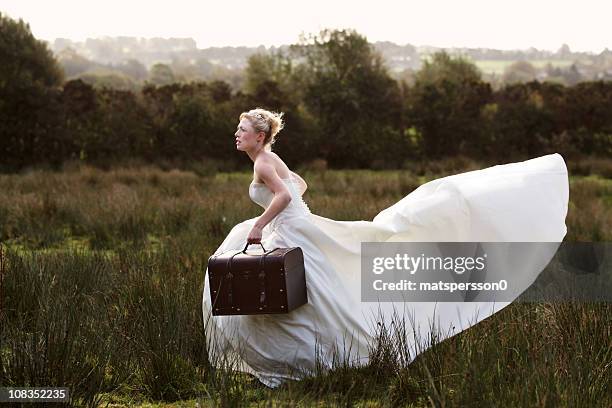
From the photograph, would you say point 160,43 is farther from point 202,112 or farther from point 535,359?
point 535,359

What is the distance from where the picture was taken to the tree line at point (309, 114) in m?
19.5

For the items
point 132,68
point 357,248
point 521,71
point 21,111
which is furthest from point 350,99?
point 521,71

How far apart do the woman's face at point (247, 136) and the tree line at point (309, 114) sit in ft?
47.2

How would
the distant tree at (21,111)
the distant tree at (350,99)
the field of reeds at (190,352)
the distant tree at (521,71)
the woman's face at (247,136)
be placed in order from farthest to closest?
1. the distant tree at (521,71)
2. the distant tree at (350,99)
3. the distant tree at (21,111)
4. the woman's face at (247,136)
5. the field of reeds at (190,352)

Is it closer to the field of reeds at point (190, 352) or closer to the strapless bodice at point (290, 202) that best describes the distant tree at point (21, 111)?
the field of reeds at point (190, 352)

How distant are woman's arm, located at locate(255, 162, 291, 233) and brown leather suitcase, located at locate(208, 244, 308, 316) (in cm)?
26

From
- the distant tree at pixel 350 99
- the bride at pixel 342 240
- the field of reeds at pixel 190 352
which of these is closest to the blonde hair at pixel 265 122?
the bride at pixel 342 240

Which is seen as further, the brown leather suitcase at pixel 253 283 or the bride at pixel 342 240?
the bride at pixel 342 240

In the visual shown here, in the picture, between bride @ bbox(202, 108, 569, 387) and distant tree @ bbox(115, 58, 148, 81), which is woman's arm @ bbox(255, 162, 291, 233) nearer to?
bride @ bbox(202, 108, 569, 387)

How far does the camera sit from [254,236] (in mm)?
4500

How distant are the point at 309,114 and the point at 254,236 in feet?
60.2

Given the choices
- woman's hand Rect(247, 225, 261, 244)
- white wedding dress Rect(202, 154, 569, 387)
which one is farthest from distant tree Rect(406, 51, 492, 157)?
woman's hand Rect(247, 225, 261, 244)

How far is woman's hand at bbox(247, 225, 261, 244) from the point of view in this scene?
4496 mm

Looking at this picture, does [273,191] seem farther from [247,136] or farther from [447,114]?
[447,114]
